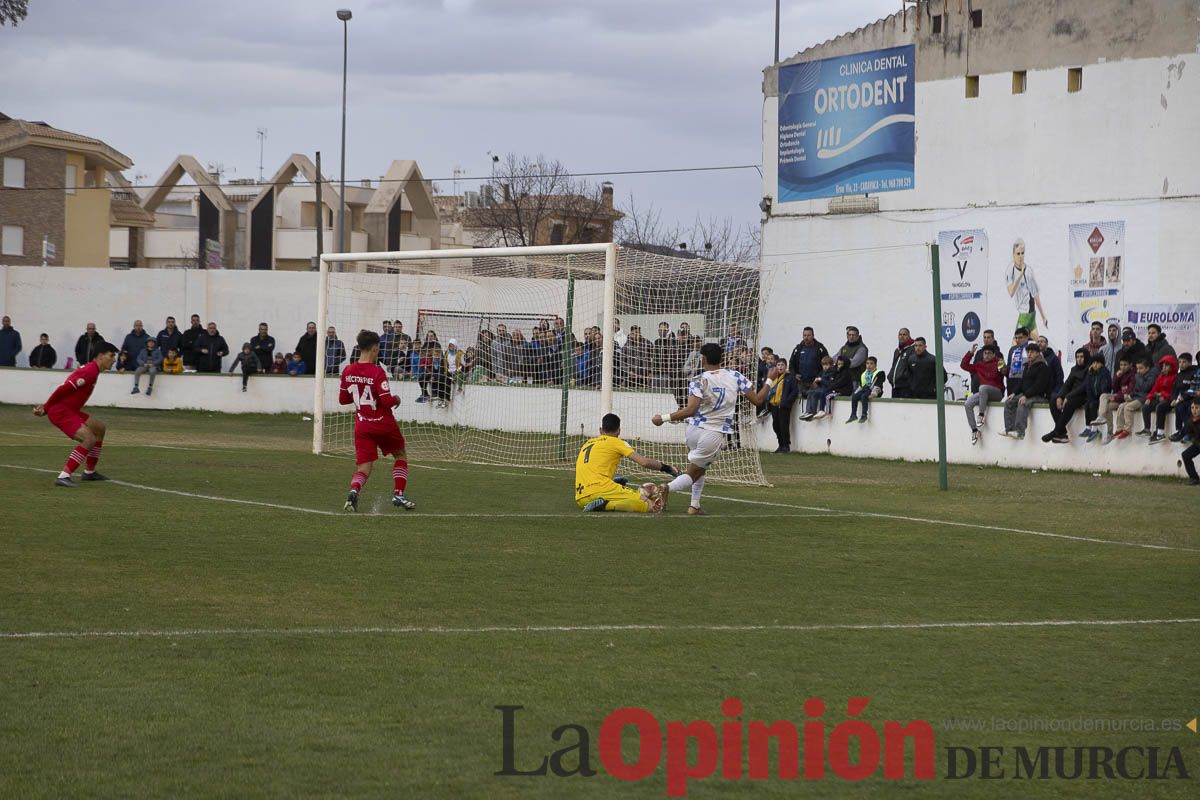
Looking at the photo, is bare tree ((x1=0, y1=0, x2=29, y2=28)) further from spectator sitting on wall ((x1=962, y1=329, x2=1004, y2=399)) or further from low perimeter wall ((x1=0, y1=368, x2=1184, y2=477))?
spectator sitting on wall ((x1=962, y1=329, x2=1004, y2=399))

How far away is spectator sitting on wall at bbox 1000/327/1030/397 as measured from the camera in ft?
75.0

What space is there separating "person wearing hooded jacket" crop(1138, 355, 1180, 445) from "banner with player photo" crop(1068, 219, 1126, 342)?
7981 mm

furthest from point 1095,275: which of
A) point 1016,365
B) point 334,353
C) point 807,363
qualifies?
point 334,353

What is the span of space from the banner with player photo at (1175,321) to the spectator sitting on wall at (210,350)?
2004 centimetres

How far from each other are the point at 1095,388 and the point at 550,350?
9.31m

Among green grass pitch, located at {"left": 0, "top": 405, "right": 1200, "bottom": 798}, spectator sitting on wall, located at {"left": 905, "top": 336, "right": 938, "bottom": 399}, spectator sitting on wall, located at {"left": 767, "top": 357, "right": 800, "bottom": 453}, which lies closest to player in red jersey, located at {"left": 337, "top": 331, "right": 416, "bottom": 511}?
green grass pitch, located at {"left": 0, "top": 405, "right": 1200, "bottom": 798}

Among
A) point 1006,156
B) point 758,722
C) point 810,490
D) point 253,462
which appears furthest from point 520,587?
point 1006,156

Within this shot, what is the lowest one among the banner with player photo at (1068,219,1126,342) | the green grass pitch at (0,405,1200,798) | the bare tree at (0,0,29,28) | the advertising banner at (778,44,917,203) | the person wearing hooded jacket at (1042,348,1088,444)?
the green grass pitch at (0,405,1200,798)

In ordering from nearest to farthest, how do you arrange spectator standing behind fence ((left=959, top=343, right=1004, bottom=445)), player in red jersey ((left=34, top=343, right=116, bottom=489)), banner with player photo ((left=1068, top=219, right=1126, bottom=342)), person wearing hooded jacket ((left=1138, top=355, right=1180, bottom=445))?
player in red jersey ((left=34, top=343, right=116, bottom=489)) → person wearing hooded jacket ((left=1138, top=355, right=1180, bottom=445)) → spectator standing behind fence ((left=959, top=343, right=1004, bottom=445)) → banner with player photo ((left=1068, top=219, right=1126, bottom=342))

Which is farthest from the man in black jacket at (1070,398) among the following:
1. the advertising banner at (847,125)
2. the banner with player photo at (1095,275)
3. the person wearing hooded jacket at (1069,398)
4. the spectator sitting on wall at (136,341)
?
the spectator sitting on wall at (136,341)

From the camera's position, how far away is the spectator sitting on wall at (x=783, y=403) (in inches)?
993

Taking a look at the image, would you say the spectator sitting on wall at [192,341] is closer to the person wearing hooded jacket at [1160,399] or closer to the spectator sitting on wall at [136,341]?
the spectator sitting on wall at [136,341]

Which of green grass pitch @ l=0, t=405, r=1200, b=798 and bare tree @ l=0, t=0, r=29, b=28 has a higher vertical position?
bare tree @ l=0, t=0, r=29, b=28

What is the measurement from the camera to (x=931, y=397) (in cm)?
2458
